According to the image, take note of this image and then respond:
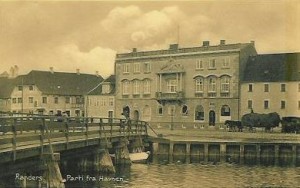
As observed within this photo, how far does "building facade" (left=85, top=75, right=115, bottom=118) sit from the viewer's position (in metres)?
23.9

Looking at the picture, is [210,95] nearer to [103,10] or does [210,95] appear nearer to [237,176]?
[237,176]

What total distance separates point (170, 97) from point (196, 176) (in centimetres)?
1079

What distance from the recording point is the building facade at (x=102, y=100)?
942 inches

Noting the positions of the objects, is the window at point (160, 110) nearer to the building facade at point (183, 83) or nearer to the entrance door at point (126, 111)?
the building facade at point (183, 83)

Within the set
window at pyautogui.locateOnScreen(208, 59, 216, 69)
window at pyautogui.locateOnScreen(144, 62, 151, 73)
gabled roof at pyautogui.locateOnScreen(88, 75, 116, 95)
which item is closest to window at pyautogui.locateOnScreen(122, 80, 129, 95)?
gabled roof at pyautogui.locateOnScreen(88, 75, 116, 95)

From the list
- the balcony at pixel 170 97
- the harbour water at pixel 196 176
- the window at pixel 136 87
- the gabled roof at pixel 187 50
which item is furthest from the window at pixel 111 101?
the harbour water at pixel 196 176

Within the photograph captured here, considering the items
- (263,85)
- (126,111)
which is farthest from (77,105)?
(263,85)

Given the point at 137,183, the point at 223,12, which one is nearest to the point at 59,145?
the point at 137,183

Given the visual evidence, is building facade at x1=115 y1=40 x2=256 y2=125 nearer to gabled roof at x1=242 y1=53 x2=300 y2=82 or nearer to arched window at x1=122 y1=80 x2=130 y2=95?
arched window at x1=122 y1=80 x2=130 y2=95

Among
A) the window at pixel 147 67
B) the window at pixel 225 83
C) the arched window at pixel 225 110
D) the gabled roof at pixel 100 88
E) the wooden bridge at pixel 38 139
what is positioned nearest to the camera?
the wooden bridge at pixel 38 139

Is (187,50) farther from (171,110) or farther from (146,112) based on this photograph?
(146,112)

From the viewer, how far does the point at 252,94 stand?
22.2 metres

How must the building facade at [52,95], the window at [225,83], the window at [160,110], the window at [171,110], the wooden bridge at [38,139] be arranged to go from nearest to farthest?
1. the wooden bridge at [38,139]
2. the building facade at [52,95]
3. the window at [225,83]
4. the window at [160,110]
5. the window at [171,110]

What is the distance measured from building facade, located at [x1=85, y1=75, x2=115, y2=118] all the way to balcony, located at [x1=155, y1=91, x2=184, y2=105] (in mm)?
2294
